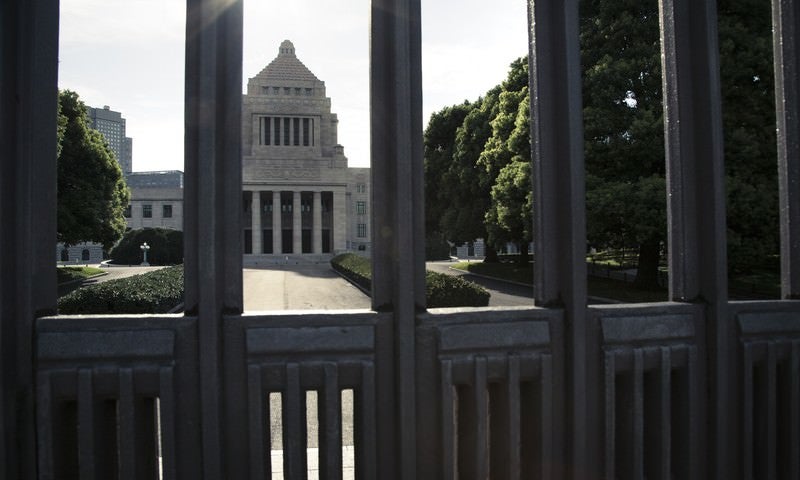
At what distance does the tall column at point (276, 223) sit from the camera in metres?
61.7

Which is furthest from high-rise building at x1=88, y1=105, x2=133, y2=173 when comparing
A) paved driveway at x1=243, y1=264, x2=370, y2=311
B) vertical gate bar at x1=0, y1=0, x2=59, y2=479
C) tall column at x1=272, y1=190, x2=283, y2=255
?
vertical gate bar at x1=0, y1=0, x2=59, y2=479

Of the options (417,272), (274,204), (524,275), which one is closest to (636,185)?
(524,275)

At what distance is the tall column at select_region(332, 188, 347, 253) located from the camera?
206 ft

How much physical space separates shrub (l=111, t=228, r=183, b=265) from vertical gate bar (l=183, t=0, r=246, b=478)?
2006 inches

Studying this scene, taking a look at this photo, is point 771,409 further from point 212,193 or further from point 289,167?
point 289,167

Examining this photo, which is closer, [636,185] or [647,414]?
[647,414]

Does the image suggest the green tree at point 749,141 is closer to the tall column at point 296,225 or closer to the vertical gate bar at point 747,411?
the vertical gate bar at point 747,411

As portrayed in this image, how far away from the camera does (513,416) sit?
9.69 ft

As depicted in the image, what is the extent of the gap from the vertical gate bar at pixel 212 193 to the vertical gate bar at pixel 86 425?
561 millimetres

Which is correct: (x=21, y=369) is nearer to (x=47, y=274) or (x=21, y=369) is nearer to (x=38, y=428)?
(x=38, y=428)

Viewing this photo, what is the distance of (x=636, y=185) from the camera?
16.1m

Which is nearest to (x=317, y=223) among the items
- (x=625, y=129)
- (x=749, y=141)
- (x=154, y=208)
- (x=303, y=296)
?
(x=154, y=208)

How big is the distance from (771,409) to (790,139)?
191cm

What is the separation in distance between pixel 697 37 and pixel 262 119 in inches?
2465
